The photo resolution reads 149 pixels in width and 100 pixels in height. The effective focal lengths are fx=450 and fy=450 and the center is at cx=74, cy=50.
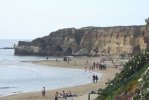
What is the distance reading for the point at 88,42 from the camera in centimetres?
11150

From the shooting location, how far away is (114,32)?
104m

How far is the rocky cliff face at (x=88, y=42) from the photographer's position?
9712 centimetres

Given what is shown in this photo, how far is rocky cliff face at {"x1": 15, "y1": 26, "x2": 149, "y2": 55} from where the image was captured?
97.1m

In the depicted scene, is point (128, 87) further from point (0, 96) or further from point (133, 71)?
point (0, 96)

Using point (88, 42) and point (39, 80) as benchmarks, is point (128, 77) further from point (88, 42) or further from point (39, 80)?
point (88, 42)

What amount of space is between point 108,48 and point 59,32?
788 inches

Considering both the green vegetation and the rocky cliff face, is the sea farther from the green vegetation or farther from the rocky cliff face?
the green vegetation

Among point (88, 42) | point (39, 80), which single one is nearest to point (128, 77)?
point (39, 80)

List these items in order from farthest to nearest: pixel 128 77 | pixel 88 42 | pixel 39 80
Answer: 1. pixel 88 42
2. pixel 39 80
3. pixel 128 77

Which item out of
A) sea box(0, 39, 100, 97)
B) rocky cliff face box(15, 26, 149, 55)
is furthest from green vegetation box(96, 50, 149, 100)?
rocky cliff face box(15, 26, 149, 55)

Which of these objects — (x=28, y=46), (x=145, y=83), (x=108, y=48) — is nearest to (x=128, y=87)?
(x=145, y=83)

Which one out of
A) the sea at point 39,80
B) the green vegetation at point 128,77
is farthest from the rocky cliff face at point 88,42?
the green vegetation at point 128,77

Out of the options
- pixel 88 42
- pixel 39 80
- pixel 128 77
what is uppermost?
pixel 88 42

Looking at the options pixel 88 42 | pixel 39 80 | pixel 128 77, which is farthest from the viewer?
pixel 88 42
